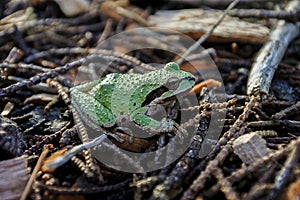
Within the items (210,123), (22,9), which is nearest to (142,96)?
(210,123)

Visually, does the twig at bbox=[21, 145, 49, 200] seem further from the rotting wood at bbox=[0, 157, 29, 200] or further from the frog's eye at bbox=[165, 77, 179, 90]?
the frog's eye at bbox=[165, 77, 179, 90]

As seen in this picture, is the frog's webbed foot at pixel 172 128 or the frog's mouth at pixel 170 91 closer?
the frog's webbed foot at pixel 172 128

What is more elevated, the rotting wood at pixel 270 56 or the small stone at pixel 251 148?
the rotting wood at pixel 270 56

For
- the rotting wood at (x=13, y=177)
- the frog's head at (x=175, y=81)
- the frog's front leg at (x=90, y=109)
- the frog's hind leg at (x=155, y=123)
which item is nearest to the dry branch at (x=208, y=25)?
the frog's head at (x=175, y=81)

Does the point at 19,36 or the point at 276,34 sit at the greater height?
the point at 276,34

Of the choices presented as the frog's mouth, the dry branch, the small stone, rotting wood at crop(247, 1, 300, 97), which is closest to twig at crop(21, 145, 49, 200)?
the frog's mouth

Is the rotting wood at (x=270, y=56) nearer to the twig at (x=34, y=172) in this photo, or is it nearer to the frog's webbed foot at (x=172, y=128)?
the frog's webbed foot at (x=172, y=128)

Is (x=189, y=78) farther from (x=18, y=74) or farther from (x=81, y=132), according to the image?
(x=18, y=74)
